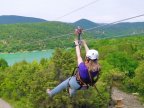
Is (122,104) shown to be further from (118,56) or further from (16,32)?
(16,32)

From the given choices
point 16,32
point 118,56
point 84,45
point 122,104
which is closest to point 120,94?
point 122,104

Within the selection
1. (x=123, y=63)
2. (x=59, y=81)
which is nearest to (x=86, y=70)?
(x=59, y=81)

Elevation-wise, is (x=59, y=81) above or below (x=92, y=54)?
below

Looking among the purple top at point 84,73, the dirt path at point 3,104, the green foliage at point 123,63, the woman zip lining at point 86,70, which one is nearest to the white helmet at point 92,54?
the woman zip lining at point 86,70

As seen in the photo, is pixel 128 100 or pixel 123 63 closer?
pixel 128 100

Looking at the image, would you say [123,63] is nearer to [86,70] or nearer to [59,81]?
[59,81]

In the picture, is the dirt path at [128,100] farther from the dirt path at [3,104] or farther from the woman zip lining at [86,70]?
the woman zip lining at [86,70]

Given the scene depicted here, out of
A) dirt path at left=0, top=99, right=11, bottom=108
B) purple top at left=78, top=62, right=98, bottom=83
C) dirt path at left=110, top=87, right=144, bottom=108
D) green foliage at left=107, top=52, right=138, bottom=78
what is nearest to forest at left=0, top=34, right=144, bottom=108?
green foliage at left=107, top=52, right=138, bottom=78

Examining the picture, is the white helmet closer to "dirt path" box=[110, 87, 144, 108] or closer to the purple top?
the purple top

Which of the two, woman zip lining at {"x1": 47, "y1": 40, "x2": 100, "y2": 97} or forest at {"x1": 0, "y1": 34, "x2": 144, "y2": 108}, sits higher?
woman zip lining at {"x1": 47, "y1": 40, "x2": 100, "y2": 97}

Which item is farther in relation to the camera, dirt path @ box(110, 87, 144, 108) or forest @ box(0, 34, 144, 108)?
dirt path @ box(110, 87, 144, 108)

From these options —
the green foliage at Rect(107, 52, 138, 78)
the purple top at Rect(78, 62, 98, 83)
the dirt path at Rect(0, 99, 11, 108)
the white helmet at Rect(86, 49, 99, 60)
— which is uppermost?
the white helmet at Rect(86, 49, 99, 60)

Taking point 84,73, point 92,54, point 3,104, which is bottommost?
point 3,104

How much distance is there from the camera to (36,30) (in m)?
190
